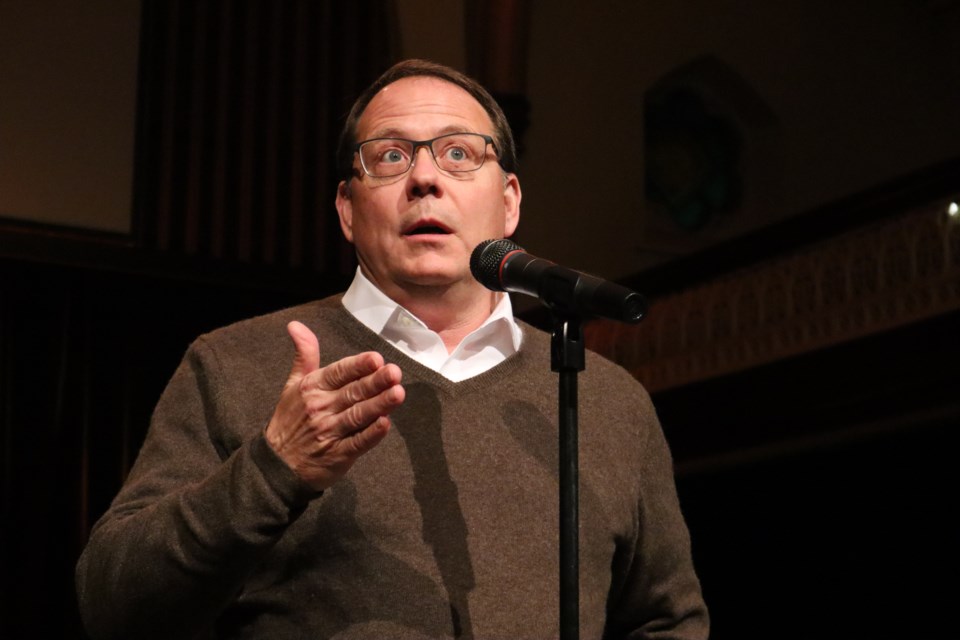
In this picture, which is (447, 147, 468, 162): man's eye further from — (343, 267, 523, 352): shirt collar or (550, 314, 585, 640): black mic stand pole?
(550, 314, 585, 640): black mic stand pole

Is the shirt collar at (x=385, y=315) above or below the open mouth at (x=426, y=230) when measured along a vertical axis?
below

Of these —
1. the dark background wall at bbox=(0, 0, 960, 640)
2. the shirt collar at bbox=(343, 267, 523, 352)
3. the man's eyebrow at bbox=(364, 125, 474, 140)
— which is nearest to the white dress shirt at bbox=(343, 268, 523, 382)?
the shirt collar at bbox=(343, 267, 523, 352)

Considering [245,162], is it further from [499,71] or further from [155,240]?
[499,71]

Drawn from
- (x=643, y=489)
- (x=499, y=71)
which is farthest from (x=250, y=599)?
(x=499, y=71)

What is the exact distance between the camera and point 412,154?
2330 millimetres

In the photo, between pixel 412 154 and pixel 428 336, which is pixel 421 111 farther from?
pixel 428 336

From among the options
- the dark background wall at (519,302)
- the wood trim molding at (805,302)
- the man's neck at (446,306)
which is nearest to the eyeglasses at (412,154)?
the man's neck at (446,306)

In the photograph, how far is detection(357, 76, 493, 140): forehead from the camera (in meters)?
2.35

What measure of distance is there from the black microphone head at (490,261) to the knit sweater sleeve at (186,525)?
389 mm

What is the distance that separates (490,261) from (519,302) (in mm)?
7155

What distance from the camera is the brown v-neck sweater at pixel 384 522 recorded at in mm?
1764

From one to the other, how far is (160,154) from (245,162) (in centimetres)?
54

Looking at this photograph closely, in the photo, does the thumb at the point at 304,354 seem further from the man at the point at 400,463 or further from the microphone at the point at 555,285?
the microphone at the point at 555,285

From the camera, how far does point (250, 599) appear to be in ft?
6.48
